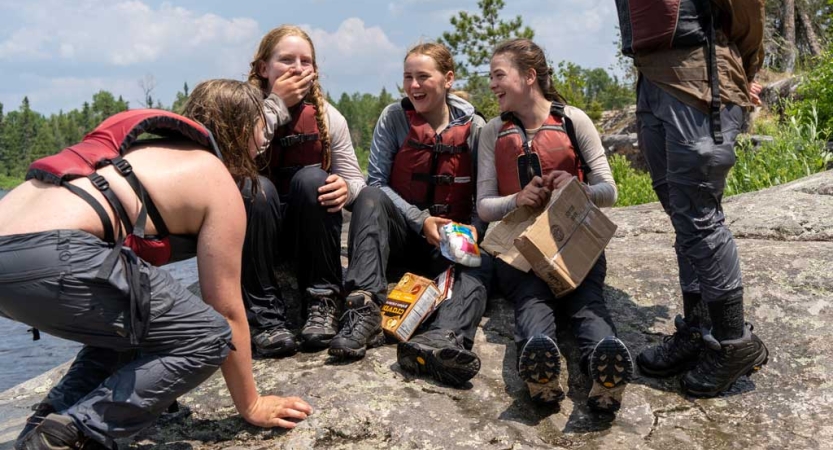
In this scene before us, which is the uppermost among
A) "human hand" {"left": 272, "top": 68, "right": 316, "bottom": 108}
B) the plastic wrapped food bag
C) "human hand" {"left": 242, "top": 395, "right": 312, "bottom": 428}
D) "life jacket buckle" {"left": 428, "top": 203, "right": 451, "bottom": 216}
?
"human hand" {"left": 272, "top": 68, "right": 316, "bottom": 108}

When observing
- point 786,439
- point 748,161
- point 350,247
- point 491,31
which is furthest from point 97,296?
point 491,31

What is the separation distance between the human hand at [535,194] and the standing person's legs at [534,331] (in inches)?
13.6

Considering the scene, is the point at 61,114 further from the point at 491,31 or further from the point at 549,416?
the point at 549,416

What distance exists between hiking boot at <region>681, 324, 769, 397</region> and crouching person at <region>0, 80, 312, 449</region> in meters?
1.80

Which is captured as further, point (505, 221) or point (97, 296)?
point (505, 221)

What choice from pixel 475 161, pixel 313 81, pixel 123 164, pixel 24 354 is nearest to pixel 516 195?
pixel 475 161

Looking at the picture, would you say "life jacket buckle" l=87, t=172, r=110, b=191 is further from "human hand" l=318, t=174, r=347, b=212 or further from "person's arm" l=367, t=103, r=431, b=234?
"person's arm" l=367, t=103, r=431, b=234

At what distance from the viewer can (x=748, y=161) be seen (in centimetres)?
815

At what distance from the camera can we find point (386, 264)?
12.2 feet

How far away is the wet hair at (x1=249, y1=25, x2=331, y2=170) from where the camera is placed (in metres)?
3.87

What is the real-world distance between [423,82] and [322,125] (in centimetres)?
64

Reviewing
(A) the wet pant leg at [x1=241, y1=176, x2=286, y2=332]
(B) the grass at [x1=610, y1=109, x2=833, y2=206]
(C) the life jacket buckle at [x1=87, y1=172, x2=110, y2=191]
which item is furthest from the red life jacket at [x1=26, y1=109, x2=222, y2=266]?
A: (B) the grass at [x1=610, y1=109, x2=833, y2=206]

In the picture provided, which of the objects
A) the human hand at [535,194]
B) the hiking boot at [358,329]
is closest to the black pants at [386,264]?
the hiking boot at [358,329]

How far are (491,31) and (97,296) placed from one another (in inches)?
834
